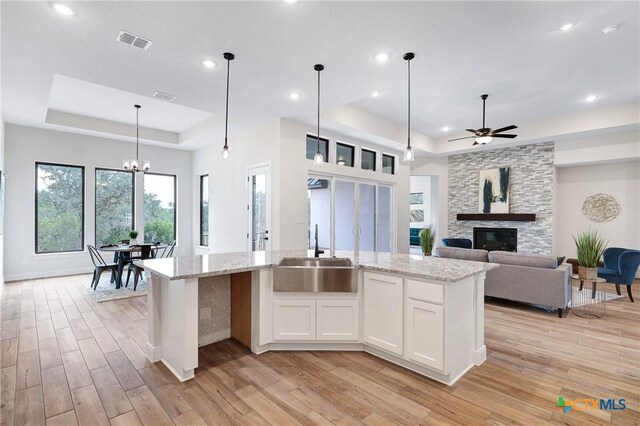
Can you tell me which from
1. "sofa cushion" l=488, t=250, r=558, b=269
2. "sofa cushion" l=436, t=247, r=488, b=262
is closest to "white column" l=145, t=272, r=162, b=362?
"sofa cushion" l=436, t=247, r=488, b=262

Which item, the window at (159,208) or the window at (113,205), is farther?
the window at (159,208)

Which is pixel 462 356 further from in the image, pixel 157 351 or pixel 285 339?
pixel 157 351

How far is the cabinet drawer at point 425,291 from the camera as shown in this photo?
2473 millimetres

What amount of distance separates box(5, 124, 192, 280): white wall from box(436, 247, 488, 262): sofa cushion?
671 centimetres

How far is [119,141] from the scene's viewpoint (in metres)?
7.21

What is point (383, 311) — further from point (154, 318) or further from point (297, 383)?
point (154, 318)

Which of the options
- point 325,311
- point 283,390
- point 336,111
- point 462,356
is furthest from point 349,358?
point 336,111

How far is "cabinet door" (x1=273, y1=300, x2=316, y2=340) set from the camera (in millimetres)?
3021

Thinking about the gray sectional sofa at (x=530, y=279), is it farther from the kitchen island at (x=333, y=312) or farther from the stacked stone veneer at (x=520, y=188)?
the stacked stone veneer at (x=520, y=188)

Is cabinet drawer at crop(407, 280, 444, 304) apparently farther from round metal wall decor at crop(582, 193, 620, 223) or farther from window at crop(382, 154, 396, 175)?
round metal wall decor at crop(582, 193, 620, 223)

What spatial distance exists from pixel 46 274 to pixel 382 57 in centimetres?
744

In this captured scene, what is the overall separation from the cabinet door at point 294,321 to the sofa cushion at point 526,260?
3.12 meters

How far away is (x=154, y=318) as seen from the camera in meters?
2.94

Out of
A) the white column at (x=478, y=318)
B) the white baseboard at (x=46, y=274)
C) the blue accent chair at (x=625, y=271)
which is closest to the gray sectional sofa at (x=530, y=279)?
the blue accent chair at (x=625, y=271)
